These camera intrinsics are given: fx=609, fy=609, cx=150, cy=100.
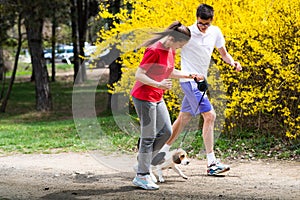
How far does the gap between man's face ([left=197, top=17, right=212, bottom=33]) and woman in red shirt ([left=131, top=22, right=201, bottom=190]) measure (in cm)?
72

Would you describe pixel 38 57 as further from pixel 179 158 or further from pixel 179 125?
pixel 179 158

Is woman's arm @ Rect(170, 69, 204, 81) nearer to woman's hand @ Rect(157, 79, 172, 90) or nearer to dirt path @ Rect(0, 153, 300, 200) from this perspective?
woman's hand @ Rect(157, 79, 172, 90)

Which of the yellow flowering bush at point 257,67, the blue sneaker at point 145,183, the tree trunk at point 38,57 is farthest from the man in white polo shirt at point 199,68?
the tree trunk at point 38,57

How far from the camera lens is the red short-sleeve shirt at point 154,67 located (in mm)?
5816

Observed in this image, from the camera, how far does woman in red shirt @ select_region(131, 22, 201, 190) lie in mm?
5824

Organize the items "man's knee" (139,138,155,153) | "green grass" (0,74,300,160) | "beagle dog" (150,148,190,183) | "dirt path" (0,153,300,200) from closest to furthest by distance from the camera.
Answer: "dirt path" (0,153,300,200) < "man's knee" (139,138,155,153) < "beagle dog" (150,148,190,183) < "green grass" (0,74,300,160)

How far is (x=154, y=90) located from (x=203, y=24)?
120 centimetres

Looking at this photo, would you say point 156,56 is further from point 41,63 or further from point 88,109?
point 41,63

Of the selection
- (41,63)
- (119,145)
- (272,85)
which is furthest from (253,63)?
(41,63)

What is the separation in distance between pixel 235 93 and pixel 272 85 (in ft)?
1.77

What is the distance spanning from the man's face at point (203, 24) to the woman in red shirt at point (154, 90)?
2.37 feet

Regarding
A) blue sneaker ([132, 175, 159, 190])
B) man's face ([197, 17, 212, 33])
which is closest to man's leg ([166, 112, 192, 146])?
blue sneaker ([132, 175, 159, 190])

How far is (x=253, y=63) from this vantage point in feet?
28.3

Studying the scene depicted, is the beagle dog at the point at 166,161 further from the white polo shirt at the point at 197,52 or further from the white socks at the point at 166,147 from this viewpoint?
the white polo shirt at the point at 197,52
